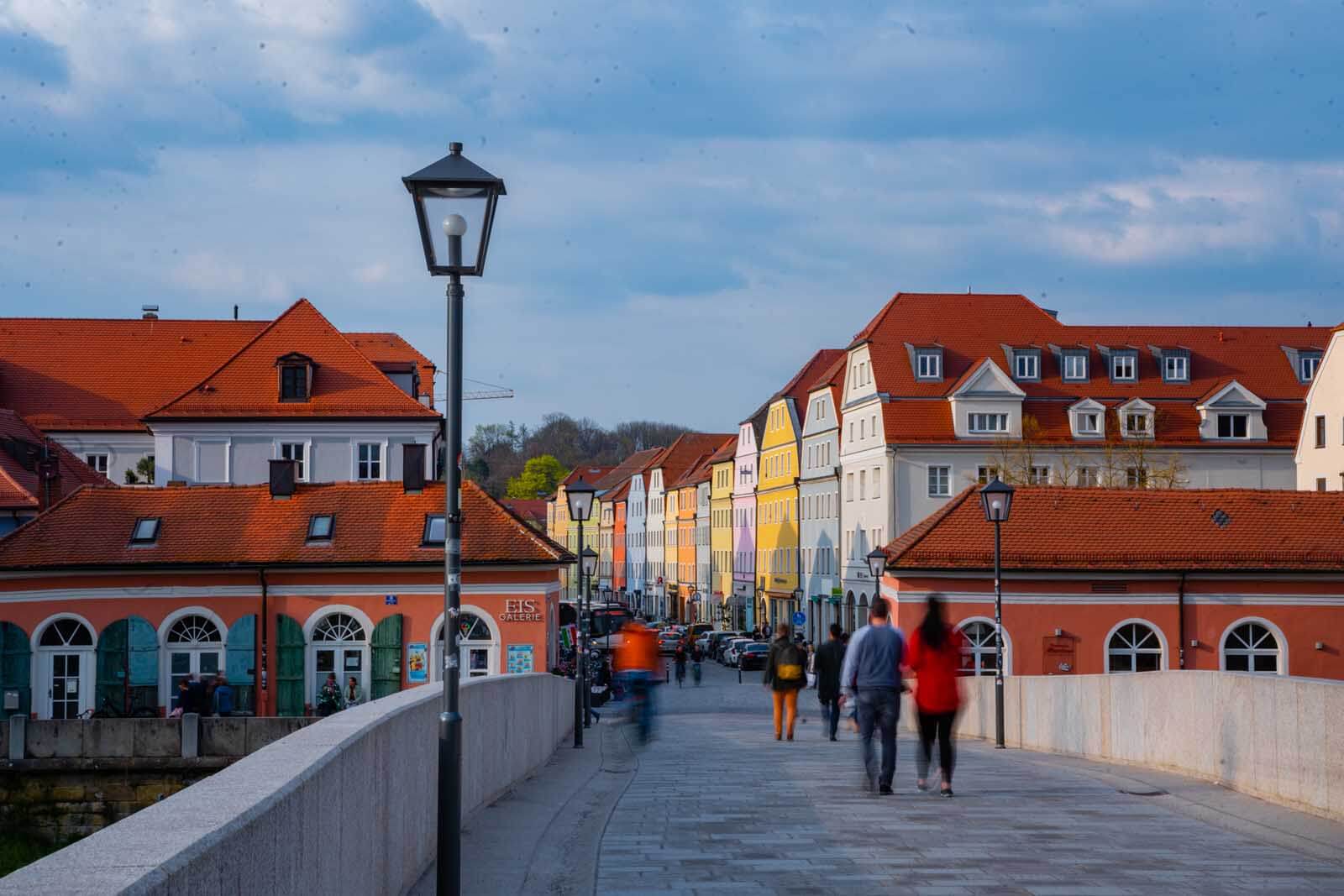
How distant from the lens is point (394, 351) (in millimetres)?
88562

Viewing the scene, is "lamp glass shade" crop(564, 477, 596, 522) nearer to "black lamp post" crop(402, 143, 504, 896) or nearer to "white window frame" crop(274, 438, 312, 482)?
"black lamp post" crop(402, 143, 504, 896)

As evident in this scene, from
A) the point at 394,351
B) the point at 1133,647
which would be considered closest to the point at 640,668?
the point at 1133,647

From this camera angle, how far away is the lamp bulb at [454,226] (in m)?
8.93

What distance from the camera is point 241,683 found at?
41.8 metres

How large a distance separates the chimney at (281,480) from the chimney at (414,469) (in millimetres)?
3200

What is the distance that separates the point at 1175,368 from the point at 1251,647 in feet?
123

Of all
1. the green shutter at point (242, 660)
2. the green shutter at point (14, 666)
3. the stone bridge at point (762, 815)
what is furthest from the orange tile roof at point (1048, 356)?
the stone bridge at point (762, 815)

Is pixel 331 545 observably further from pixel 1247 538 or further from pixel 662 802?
pixel 662 802

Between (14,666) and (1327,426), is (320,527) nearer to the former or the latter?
(14,666)

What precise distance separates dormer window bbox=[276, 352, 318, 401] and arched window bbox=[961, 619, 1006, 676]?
115 ft

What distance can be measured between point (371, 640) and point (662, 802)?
97.0ft

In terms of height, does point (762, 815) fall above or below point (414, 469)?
below

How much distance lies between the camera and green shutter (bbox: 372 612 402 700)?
4206 centimetres

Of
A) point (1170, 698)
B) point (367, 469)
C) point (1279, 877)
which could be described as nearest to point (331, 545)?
point (367, 469)
